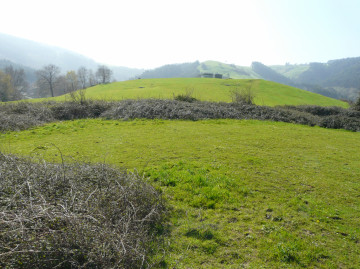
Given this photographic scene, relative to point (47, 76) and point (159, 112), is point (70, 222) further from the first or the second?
point (47, 76)

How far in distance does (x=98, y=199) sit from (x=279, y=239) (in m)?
4.21

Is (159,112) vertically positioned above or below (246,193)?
above

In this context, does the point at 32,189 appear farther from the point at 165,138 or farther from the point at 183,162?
the point at 165,138

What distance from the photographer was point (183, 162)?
9461 millimetres

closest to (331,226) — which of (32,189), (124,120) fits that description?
(32,189)

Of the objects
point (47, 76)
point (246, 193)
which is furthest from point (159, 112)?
point (47, 76)

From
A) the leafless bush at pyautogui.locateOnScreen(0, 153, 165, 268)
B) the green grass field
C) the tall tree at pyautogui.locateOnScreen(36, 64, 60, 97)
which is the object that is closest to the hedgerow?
the green grass field

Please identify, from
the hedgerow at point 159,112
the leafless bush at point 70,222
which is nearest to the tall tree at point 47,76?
the hedgerow at point 159,112

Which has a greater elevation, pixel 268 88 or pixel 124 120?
pixel 268 88

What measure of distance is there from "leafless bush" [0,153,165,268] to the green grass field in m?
0.94

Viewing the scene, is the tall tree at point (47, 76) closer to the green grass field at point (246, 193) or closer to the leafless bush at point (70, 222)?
the green grass field at point (246, 193)

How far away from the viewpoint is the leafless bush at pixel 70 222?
3.04 m

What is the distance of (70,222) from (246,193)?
5.45 meters

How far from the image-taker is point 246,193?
703 cm
